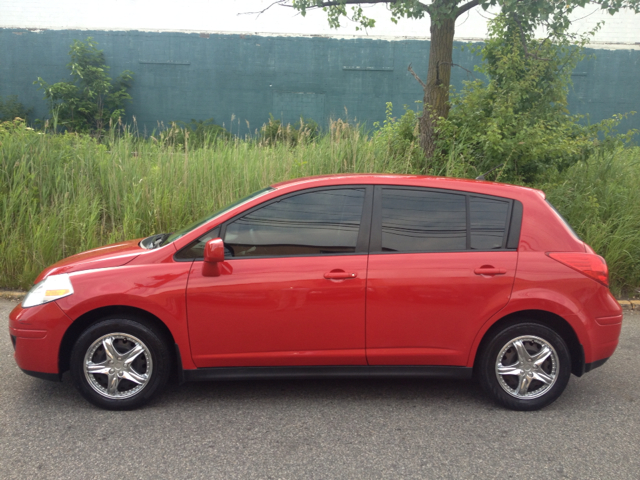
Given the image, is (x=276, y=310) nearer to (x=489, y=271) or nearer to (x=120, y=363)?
(x=120, y=363)

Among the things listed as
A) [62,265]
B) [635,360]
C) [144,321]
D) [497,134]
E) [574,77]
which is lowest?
[635,360]

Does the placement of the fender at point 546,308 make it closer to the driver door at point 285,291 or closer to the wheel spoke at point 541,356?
the wheel spoke at point 541,356

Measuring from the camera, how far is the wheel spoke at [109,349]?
387cm

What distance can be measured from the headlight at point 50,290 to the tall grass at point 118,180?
3624 mm

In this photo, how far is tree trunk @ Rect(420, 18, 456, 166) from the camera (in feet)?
28.4

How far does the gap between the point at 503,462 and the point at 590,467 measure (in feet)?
1.62

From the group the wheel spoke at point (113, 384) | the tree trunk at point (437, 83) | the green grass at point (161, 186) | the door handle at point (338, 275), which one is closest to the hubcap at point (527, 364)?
the door handle at point (338, 275)

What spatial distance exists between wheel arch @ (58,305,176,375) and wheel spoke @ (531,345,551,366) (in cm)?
253

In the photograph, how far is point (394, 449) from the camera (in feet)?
11.4

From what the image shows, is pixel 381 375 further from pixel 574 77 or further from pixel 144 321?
pixel 574 77

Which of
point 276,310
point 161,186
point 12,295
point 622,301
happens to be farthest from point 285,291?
point 622,301

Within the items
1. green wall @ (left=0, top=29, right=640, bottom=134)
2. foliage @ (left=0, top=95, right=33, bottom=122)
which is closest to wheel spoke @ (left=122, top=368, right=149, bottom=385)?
green wall @ (left=0, top=29, right=640, bottom=134)

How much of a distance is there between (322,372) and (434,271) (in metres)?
1.06

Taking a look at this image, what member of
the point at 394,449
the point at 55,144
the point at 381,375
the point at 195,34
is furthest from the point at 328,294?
the point at 195,34
